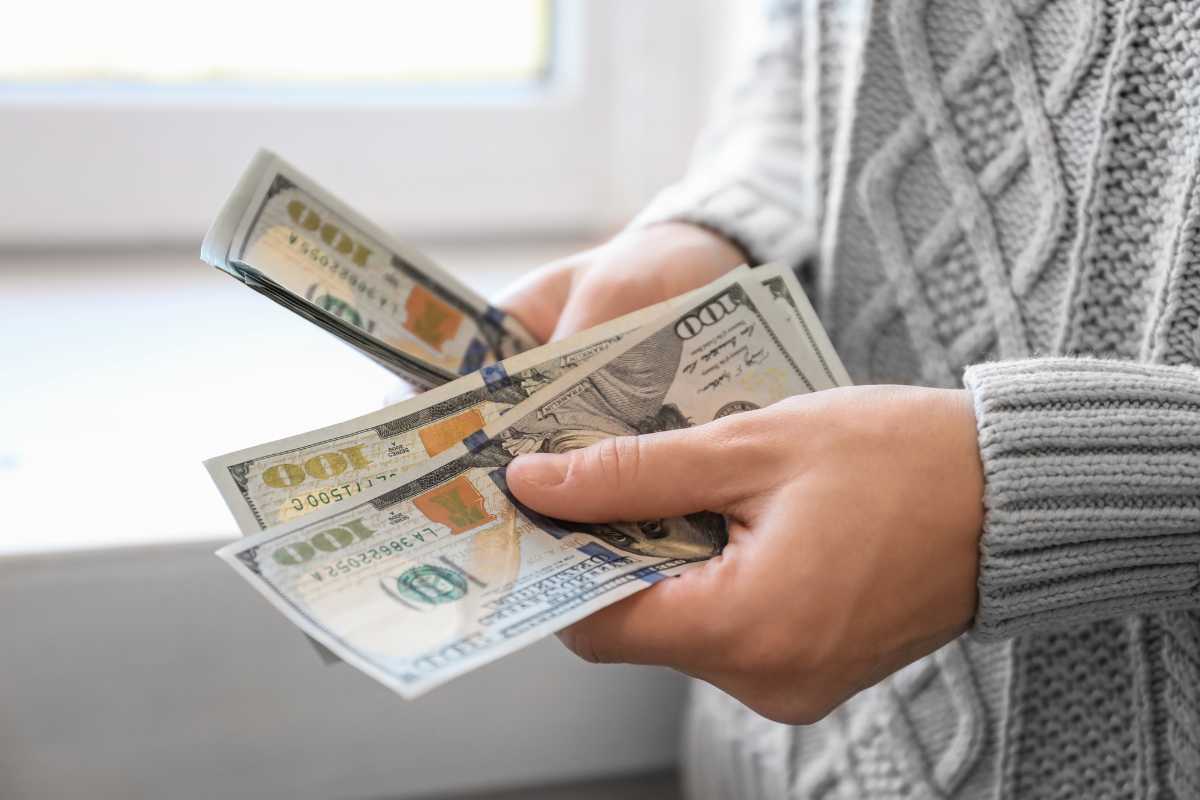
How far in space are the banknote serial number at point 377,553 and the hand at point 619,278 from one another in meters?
0.17

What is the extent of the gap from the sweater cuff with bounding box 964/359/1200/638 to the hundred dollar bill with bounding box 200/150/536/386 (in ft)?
0.99

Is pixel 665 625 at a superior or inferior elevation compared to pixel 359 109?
inferior

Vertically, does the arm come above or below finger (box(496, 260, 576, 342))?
below

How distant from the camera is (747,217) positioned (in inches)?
26.8

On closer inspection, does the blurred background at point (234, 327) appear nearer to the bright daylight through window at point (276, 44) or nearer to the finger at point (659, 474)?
the bright daylight through window at point (276, 44)

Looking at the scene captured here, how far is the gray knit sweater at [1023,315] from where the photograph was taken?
0.46m

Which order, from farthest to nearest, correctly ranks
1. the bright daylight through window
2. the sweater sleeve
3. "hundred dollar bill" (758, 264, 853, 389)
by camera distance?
1. the bright daylight through window
2. the sweater sleeve
3. "hundred dollar bill" (758, 264, 853, 389)

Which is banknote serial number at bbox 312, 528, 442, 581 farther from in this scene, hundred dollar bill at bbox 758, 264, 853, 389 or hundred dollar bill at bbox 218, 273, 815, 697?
hundred dollar bill at bbox 758, 264, 853, 389

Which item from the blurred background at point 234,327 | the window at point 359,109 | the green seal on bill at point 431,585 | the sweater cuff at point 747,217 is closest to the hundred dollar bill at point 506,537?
the green seal on bill at point 431,585

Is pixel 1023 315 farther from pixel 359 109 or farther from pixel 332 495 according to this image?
pixel 359 109

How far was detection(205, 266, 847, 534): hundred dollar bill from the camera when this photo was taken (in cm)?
50

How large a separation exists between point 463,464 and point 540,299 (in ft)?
0.56

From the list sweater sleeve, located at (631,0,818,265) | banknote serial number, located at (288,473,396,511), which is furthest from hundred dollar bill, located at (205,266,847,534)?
sweater sleeve, located at (631,0,818,265)

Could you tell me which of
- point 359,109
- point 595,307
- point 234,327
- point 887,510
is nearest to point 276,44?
point 359,109
